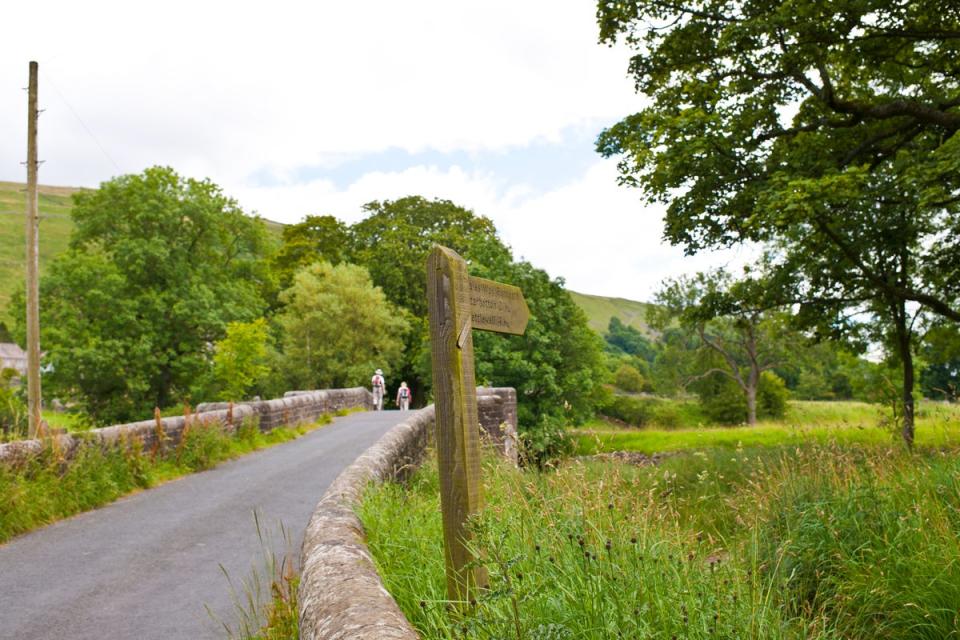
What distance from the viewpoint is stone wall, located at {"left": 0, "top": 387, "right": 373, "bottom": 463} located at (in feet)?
28.3

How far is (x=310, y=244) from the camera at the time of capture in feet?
153

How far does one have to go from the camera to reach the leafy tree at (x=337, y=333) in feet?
125

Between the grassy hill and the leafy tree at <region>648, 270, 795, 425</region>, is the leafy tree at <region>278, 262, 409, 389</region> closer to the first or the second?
the leafy tree at <region>648, 270, 795, 425</region>

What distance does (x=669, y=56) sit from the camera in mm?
13875

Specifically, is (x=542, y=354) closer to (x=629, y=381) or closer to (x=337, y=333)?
(x=337, y=333)

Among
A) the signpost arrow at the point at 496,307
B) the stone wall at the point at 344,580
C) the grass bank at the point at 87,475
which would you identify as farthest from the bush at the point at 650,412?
the signpost arrow at the point at 496,307

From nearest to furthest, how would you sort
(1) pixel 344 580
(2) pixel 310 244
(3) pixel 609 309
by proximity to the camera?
1. (1) pixel 344 580
2. (2) pixel 310 244
3. (3) pixel 609 309

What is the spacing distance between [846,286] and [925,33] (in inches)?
216

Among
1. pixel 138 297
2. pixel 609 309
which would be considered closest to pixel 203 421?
pixel 138 297

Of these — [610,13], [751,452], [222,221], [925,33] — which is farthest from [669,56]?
[222,221]

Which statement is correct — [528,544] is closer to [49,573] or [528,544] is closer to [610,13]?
[49,573]

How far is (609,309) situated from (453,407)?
167199 millimetres

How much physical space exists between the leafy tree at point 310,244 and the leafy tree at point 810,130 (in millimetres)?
34141

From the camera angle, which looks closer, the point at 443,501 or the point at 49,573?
the point at 443,501
